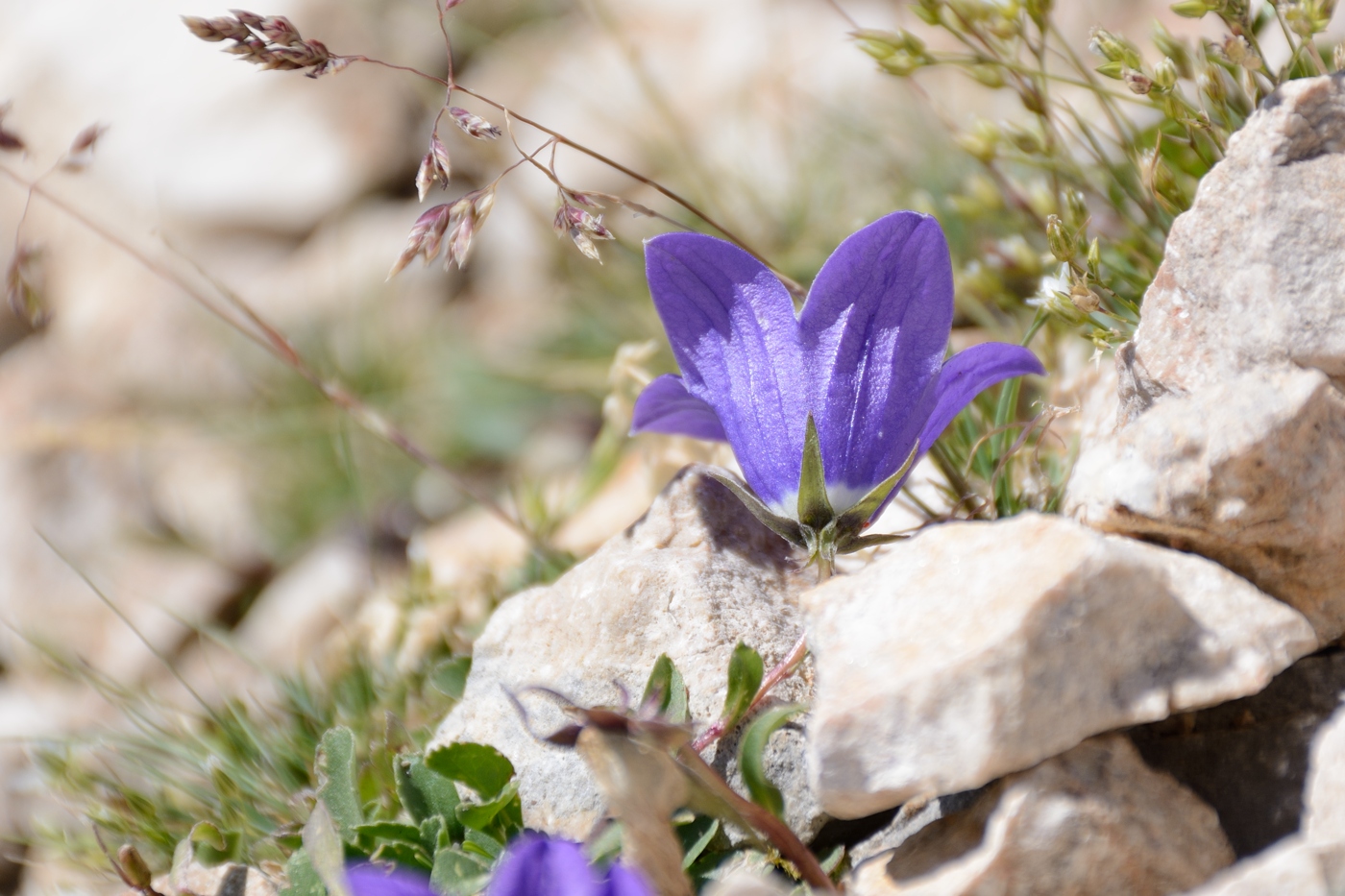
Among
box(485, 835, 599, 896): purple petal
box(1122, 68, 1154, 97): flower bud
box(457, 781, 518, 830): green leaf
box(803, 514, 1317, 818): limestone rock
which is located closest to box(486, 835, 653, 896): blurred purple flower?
box(485, 835, 599, 896): purple petal

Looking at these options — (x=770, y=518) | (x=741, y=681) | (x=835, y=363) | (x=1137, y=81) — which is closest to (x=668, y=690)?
(x=741, y=681)

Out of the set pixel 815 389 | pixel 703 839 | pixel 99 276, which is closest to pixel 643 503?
pixel 815 389

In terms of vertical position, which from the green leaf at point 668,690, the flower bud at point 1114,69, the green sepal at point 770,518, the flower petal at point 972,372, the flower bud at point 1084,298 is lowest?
the green leaf at point 668,690

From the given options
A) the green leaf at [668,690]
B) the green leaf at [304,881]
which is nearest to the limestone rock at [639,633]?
the green leaf at [668,690]

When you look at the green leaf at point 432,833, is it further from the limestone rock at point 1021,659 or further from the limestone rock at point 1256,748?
the limestone rock at point 1256,748

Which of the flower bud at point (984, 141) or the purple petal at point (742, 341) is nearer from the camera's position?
the purple petal at point (742, 341)

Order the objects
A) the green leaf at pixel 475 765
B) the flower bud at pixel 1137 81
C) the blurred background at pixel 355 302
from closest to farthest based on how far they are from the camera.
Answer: the green leaf at pixel 475 765, the flower bud at pixel 1137 81, the blurred background at pixel 355 302

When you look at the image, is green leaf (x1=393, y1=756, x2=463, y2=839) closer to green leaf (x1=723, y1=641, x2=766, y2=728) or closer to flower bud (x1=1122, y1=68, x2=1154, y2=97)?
green leaf (x1=723, y1=641, x2=766, y2=728)

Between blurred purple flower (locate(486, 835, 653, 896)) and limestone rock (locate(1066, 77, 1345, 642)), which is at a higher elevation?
limestone rock (locate(1066, 77, 1345, 642))
